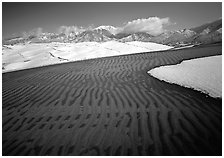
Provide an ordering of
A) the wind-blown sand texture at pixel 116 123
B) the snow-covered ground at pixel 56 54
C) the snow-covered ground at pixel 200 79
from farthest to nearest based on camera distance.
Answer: the snow-covered ground at pixel 56 54
the snow-covered ground at pixel 200 79
the wind-blown sand texture at pixel 116 123

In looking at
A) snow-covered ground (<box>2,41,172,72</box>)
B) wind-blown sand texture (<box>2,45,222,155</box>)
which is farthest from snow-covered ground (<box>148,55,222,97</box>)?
snow-covered ground (<box>2,41,172,72</box>)

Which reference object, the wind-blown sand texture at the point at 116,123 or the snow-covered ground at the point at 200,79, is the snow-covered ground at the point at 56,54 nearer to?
the snow-covered ground at the point at 200,79

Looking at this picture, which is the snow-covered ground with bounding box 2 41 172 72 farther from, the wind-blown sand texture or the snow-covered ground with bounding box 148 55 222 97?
the wind-blown sand texture

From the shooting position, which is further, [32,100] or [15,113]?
[32,100]

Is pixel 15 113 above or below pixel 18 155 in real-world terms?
above

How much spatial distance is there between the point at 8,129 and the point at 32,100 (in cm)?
263

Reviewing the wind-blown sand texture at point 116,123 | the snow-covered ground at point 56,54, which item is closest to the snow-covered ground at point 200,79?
the wind-blown sand texture at point 116,123

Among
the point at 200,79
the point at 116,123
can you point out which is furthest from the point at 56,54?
the point at 116,123

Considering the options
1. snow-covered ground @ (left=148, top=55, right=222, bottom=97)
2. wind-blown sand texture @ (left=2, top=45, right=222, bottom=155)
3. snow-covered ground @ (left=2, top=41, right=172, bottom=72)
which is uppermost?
snow-covered ground @ (left=2, top=41, right=172, bottom=72)

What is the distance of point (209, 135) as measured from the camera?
14.7 feet

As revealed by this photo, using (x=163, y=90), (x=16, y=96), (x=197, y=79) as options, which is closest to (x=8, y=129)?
(x=16, y=96)

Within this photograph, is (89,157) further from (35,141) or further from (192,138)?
(192,138)

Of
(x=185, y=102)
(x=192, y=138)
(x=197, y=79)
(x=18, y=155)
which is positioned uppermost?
(x=197, y=79)

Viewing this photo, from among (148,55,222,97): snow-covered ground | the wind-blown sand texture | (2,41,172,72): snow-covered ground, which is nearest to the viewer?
the wind-blown sand texture
